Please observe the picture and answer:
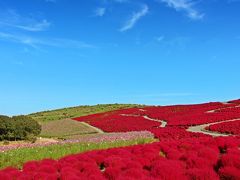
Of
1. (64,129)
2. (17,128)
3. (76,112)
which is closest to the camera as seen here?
(17,128)

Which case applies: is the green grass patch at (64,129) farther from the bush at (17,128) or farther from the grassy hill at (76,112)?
the grassy hill at (76,112)

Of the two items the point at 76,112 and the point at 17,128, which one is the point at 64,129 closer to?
the point at 17,128

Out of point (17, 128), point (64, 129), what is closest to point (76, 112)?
point (64, 129)

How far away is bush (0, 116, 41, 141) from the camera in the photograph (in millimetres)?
34219

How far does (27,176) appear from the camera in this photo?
31.4ft

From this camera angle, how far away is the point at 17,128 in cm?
3441

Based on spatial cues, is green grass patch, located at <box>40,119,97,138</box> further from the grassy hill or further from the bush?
the grassy hill

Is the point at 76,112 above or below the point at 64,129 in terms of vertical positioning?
above

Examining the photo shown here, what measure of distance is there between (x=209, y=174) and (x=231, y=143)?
5.71m

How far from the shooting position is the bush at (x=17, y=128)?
112 ft

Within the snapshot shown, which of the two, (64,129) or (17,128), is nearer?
(17,128)

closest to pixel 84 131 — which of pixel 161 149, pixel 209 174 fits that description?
pixel 161 149

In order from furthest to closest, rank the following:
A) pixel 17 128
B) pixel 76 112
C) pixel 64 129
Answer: pixel 76 112 → pixel 64 129 → pixel 17 128

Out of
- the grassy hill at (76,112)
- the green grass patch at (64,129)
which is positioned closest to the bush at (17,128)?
the green grass patch at (64,129)
